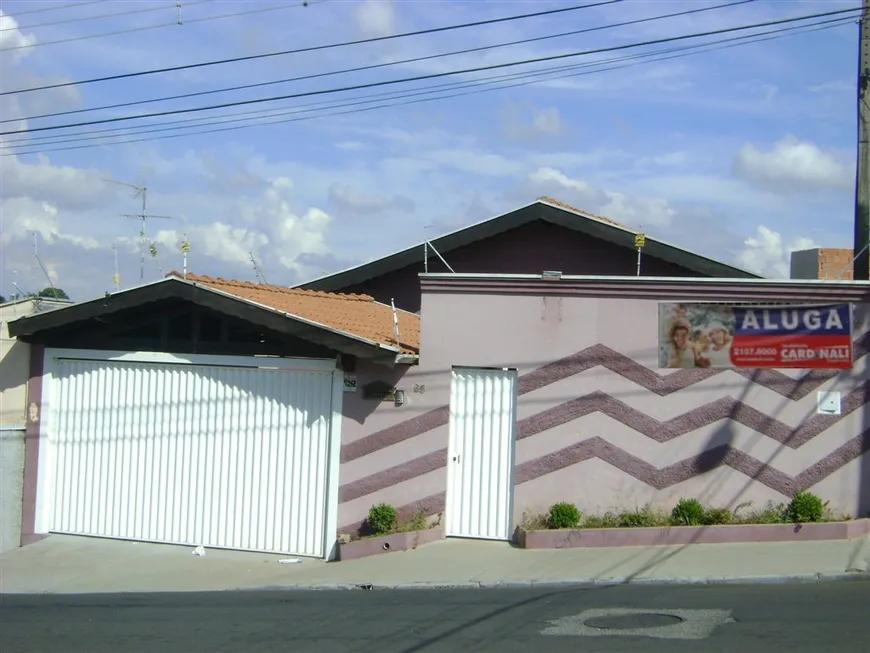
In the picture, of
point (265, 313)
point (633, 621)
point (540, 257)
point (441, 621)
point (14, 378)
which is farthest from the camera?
point (540, 257)

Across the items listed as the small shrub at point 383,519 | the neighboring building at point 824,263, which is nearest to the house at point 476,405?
the small shrub at point 383,519

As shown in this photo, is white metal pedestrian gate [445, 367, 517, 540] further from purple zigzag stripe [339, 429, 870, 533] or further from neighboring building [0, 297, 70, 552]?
neighboring building [0, 297, 70, 552]

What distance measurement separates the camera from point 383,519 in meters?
13.1

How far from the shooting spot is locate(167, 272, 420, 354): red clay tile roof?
1389 cm

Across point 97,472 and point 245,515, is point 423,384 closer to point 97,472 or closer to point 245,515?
point 245,515

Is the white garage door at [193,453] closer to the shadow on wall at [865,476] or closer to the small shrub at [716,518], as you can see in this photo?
the small shrub at [716,518]

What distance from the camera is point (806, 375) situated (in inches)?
510

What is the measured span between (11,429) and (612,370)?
8824 millimetres

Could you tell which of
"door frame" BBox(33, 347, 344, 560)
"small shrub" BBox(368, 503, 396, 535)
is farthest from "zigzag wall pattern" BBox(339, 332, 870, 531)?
"door frame" BBox(33, 347, 344, 560)

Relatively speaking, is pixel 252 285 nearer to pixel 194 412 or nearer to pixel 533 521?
pixel 194 412

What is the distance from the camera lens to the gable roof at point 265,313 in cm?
1310

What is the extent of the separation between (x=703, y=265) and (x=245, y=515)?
8.41 metres

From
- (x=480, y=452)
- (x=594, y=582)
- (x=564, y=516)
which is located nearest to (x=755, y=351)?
(x=564, y=516)

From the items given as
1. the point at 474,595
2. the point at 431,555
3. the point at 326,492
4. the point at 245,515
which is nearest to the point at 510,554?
the point at 431,555
